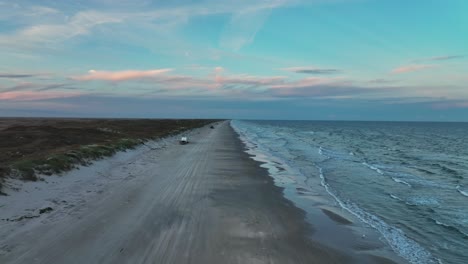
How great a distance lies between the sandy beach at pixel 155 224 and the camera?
8.20 metres

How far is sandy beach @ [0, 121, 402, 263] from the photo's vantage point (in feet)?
26.9

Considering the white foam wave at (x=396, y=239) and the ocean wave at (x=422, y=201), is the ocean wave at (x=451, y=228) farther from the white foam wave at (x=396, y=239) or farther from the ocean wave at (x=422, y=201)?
the ocean wave at (x=422, y=201)

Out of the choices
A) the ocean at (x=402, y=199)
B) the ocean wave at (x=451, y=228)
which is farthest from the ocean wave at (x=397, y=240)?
the ocean wave at (x=451, y=228)

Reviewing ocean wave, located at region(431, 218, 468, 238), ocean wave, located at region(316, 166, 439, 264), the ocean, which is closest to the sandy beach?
ocean wave, located at region(316, 166, 439, 264)

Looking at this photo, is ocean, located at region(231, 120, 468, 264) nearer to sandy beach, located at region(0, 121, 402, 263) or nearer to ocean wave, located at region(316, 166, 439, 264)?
ocean wave, located at region(316, 166, 439, 264)

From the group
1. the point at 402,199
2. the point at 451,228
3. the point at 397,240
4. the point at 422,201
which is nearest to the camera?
the point at 397,240

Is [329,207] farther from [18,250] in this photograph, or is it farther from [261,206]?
[18,250]

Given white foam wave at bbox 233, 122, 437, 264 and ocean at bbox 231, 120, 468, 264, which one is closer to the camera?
white foam wave at bbox 233, 122, 437, 264

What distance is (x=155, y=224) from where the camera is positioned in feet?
34.7

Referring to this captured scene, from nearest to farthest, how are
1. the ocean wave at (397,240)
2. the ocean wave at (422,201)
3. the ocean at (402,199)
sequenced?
1. the ocean wave at (397,240)
2. the ocean at (402,199)
3. the ocean wave at (422,201)

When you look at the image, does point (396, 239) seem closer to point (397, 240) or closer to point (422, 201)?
point (397, 240)

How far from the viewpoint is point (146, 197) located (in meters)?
14.1

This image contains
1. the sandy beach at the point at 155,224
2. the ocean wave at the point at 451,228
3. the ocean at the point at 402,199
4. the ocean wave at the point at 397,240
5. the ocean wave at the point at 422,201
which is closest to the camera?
the sandy beach at the point at 155,224

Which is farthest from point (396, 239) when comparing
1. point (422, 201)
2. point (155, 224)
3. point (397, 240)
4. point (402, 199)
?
point (155, 224)
